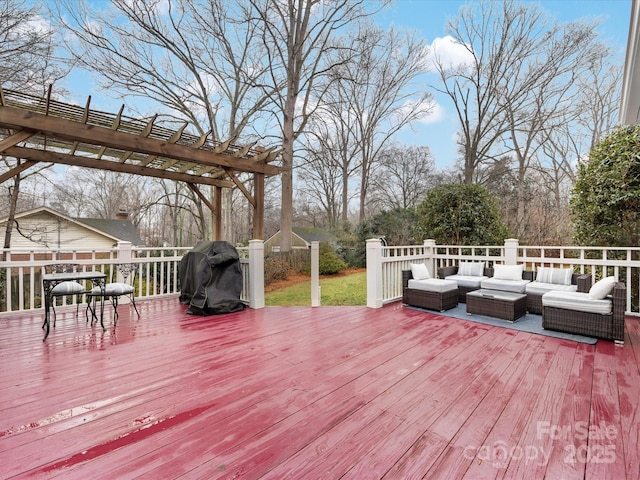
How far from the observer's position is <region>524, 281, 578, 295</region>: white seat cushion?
171 inches

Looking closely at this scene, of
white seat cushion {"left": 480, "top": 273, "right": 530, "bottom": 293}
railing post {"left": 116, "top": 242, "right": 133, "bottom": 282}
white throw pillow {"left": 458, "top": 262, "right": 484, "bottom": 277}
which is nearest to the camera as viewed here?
white seat cushion {"left": 480, "top": 273, "right": 530, "bottom": 293}

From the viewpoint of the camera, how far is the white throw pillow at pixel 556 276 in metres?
4.46

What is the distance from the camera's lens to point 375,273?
5.02m

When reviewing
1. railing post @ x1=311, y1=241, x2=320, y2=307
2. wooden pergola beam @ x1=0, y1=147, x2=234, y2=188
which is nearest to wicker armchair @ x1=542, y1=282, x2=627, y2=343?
railing post @ x1=311, y1=241, x2=320, y2=307

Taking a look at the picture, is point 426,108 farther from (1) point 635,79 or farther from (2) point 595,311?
→ (2) point 595,311

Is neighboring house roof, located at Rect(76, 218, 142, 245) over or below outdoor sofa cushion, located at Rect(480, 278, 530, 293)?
over

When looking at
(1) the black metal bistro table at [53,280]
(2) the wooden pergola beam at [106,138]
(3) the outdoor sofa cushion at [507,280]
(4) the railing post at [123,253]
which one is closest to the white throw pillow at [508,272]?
(3) the outdoor sofa cushion at [507,280]

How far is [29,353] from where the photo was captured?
309 cm

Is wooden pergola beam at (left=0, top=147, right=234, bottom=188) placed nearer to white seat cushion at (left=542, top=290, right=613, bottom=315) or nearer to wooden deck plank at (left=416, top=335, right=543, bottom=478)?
wooden deck plank at (left=416, top=335, right=543, bottom=478)

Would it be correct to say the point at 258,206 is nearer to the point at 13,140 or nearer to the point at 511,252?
the point at 13,140

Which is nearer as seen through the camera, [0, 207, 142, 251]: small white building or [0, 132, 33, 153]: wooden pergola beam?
[0, 132, 33, 153]: wooden pergola beam

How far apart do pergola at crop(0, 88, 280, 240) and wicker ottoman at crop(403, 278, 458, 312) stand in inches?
111

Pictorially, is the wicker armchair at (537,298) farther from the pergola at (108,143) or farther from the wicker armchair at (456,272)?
the pergola at (108,143)

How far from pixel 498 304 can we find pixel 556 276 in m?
1.18
